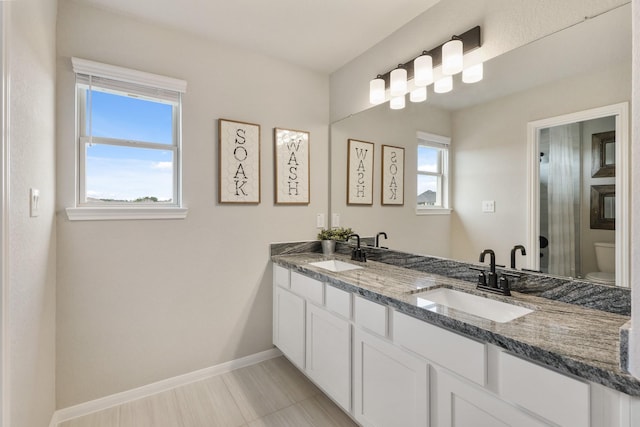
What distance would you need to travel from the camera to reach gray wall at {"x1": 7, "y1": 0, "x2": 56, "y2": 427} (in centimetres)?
110

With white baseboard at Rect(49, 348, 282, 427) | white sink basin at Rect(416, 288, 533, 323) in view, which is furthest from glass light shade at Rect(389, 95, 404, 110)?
white baseboard at Rect(49, 348, 282, 427)

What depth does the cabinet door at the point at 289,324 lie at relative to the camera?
213 cm

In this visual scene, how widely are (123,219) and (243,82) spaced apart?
1354mm

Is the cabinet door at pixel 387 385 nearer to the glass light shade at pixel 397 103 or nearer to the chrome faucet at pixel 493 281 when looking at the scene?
the chrome faucet at pixel 493 281

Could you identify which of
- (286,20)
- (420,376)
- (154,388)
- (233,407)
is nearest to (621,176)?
(420,376)

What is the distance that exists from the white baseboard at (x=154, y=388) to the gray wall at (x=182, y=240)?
1.8 inches

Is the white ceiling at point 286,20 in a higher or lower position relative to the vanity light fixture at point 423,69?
higher

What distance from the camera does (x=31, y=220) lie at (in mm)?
1317

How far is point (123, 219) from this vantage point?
6.45ft

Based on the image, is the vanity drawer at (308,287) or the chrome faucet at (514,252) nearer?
the chrome faucet at (514,252)

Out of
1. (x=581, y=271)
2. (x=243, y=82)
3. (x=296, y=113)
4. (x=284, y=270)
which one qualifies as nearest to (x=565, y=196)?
(x=581, y=271)

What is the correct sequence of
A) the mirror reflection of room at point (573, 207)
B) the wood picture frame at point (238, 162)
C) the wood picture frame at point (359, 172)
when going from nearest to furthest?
the mirror reflection of room at point (573, 207)
the wood picture frame at point (238, 162)
the wood picture frame at point (359, 172)

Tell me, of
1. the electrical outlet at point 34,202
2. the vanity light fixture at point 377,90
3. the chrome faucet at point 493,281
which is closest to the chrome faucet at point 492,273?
the chrome faucet at point 493,281

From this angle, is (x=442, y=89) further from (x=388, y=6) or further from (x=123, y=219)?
(x=123, y=219)
